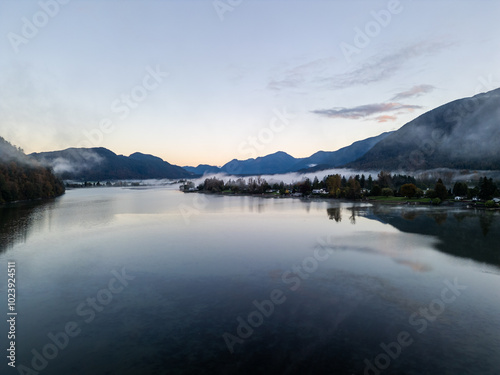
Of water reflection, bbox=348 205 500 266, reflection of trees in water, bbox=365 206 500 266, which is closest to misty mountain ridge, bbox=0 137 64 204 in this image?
water reflection, bbox=348 205 500 266

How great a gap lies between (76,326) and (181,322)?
17.1 ft

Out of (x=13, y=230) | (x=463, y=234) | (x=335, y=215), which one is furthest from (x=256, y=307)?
(x=335, y=215)

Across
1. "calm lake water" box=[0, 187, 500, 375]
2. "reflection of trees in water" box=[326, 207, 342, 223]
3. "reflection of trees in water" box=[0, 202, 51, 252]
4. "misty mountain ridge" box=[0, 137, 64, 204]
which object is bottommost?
"reflection of trees in water" box=[326, 207, 342, 223]

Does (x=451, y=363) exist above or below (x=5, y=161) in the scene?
below

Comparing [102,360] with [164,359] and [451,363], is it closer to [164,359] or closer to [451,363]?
[164,359]

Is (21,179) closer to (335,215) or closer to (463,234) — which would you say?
(335,215)

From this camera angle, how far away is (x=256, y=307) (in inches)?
642

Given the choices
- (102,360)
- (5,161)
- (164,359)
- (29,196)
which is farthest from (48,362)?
(5,161)

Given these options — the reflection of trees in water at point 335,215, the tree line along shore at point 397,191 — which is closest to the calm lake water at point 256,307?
the reflection of trees in water at point 335,215

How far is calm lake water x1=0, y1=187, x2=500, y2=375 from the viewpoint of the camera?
38.3 ft

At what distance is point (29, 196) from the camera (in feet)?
333

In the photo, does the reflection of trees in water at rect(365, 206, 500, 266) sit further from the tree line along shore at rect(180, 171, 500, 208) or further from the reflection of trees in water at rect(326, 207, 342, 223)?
the tree line along shore at rect(180, 171, 500, 208)

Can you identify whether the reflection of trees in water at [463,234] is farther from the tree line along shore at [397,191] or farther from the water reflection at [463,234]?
the tree line along shore at [397,191]

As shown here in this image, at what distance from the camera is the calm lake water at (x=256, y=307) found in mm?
11672
